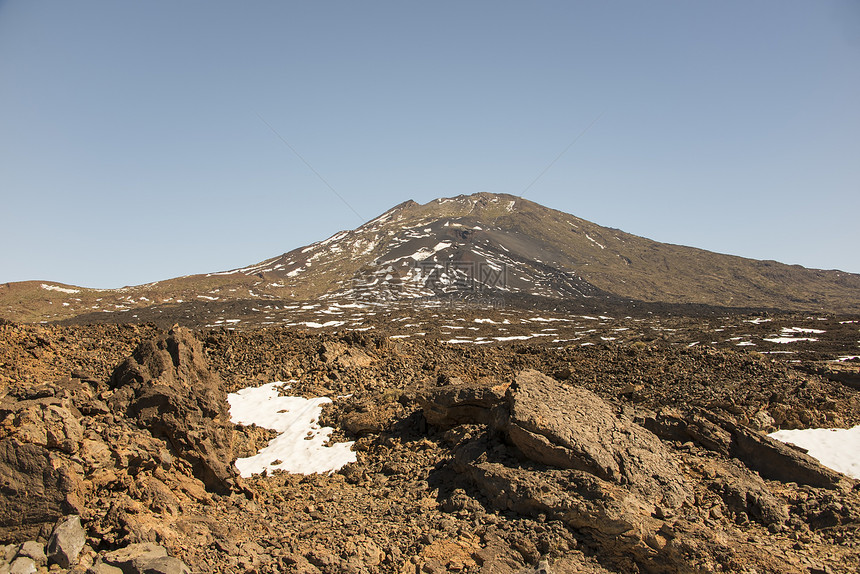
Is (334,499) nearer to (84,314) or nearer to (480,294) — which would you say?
(84,314)

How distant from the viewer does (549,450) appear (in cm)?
877

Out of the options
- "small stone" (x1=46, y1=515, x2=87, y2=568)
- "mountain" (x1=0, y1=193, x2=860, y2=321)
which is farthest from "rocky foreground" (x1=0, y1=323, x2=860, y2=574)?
"mountain" (x1=0, y1=193, x2=860, y2=321)

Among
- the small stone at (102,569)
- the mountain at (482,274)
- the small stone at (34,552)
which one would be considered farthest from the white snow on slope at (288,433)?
the mountain at (482,274)

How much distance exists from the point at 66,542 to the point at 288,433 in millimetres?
8131

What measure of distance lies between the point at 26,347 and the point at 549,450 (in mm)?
16205

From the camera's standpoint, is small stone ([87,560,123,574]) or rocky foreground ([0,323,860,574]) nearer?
small stone ([87,560,123,574])

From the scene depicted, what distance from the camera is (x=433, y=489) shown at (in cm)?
955

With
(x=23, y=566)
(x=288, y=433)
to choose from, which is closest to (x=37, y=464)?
(x=23, y=566)

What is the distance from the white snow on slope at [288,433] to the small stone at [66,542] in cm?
547

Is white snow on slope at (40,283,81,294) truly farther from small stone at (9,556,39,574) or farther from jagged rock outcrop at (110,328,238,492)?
small stone at (9,556,39,574)

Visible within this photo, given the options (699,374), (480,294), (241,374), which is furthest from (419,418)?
(480,294)

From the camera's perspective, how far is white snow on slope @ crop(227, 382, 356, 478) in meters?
12.3

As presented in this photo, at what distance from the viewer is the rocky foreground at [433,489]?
→ 22.0ft

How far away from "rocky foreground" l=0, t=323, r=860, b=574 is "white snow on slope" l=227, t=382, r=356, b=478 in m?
0.53
